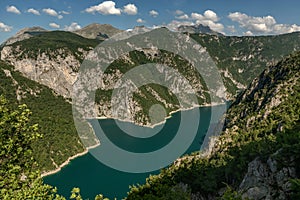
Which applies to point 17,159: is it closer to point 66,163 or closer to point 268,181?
point 268,181

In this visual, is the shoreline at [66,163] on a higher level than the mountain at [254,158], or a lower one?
lower

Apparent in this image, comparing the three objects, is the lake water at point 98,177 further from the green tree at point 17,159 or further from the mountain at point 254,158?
the green tree at point 17,159

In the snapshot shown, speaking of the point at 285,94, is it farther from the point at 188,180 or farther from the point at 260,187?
the point at 260,187

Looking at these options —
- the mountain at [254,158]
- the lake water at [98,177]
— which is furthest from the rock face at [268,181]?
the lake water at [98,177]

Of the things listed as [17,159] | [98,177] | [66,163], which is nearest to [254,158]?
[17,159]

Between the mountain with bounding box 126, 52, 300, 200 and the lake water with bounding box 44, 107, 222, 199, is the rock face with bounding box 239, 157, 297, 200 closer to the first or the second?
the mountain with bounding box 126, 52, 300, 200

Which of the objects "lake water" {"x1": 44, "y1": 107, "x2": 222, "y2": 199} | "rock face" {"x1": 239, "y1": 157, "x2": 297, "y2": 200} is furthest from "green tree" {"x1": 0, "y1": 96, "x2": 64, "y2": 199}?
"lake water" {"x1": 44, "y1": 107, "x2": 222, "y2": 199}

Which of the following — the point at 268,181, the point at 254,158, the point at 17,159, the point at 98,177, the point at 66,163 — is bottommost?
the point at 66,163

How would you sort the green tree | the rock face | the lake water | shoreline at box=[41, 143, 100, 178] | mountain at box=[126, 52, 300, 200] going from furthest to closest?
shoreline at box=[41, 143, 100, 178], the lake water, mountain at box=[126, 52, 300, 200], the rock face, the green tree

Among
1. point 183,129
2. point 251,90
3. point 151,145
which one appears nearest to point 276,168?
point 251,90
